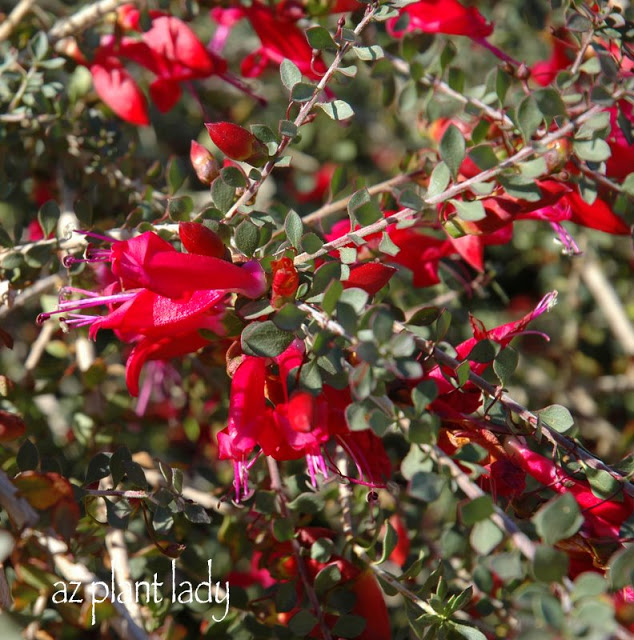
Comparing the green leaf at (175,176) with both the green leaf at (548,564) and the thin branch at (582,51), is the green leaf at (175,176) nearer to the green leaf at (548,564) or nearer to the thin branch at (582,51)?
the thin branch at (582,51)

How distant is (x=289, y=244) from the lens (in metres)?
0.86

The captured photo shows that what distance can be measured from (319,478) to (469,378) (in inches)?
13.3

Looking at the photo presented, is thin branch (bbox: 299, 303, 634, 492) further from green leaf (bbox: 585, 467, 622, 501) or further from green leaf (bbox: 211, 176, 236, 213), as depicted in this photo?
green leaf (bbox: 211, 176, 236, 213)

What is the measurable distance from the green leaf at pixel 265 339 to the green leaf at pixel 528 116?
325 mm

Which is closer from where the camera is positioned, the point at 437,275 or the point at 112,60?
the point at 437,275

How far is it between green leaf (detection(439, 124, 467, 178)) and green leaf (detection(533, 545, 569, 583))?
1.34ft

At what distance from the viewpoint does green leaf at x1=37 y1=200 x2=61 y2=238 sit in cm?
107

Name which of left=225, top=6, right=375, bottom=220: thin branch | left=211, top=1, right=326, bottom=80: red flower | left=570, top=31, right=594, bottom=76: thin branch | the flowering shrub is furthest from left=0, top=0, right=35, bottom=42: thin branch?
left=570, top=31, right=594, bottom=76: thin branch

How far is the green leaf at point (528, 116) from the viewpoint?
2.52ft

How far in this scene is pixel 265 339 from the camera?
2.45 feet

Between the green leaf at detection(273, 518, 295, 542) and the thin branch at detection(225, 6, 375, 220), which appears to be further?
the green leaf at detection(273, 518, 295, 542)

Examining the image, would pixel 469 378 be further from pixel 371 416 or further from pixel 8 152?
pixel 8 152

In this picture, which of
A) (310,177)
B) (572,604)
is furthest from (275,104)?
(572,604)

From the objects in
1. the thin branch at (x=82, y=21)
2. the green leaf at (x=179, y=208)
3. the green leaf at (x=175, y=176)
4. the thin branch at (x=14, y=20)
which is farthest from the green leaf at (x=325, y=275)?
the thin branch at (x=14, y=20)
